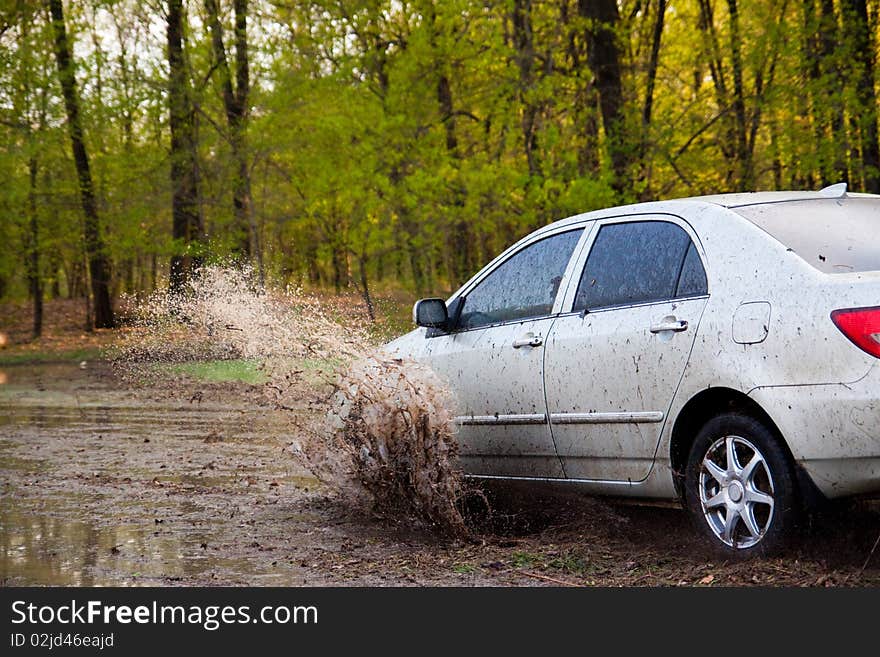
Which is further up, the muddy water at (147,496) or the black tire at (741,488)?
the black tire at (741,488)

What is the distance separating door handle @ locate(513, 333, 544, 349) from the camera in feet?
21.4

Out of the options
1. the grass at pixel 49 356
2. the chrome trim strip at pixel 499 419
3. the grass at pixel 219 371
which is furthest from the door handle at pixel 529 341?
the grass at pixel 49 356

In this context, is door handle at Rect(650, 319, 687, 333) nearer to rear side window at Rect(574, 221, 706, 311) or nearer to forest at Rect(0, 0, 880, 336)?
rear side window at Rect(574, 221, 706, 311)

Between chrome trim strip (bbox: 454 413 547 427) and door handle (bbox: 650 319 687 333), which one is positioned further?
chrome trim strip (bbox: 454 413 547 427)

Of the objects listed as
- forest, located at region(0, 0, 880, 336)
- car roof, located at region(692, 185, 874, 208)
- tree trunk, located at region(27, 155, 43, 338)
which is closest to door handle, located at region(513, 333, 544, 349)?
car roof, located at region(692, 185, 874, 208)

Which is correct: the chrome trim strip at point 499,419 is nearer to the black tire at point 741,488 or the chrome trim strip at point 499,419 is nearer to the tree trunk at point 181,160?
the black tire at point 741,488

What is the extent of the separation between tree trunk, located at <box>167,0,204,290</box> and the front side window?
2195 cm

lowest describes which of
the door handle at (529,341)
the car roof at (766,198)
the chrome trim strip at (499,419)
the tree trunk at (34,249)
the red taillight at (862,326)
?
the chrome trim strip at (499,419)

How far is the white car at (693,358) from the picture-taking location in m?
4.89

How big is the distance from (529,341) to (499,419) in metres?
0.55

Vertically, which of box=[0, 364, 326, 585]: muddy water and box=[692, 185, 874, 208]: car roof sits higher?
box=[692, 185, 874, 208]: car roof

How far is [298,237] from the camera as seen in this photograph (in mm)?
43719

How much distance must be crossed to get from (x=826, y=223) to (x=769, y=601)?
193 cm

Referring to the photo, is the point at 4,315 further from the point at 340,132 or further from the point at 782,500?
the point at 782,500
